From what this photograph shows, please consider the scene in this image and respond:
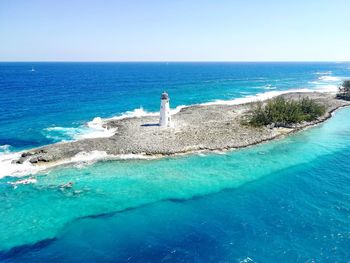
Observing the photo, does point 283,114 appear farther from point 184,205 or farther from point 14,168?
point 14,168

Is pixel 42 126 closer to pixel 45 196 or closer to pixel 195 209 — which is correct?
pixel 45 196

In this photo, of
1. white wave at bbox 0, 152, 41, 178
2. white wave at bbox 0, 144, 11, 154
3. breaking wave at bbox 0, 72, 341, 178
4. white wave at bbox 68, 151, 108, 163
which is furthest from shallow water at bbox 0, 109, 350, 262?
white wave at bbox 0, 144, 11, 154

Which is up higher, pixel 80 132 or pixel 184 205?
pixel 80 132

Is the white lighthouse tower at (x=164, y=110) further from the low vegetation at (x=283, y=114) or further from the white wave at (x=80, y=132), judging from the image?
the low vegetation at (x=283, y=114)

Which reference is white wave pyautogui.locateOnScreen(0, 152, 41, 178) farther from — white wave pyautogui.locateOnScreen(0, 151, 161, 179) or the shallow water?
the shallow water

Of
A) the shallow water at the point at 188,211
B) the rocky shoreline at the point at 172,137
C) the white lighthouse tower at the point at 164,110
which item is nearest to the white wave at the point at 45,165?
the rocky shoreline at the point at 172,137

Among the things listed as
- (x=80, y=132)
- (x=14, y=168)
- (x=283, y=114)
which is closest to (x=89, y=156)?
(x=14, y=168)
